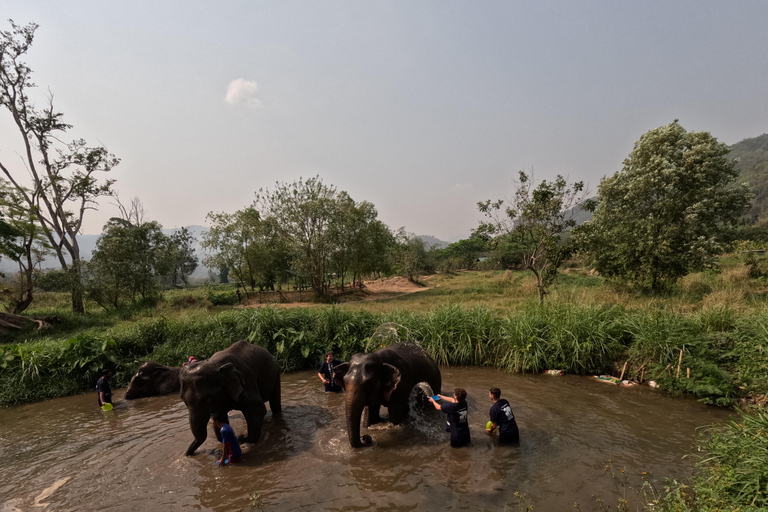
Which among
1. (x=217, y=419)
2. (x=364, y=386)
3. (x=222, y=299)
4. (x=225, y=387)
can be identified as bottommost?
(x=217, y=419)

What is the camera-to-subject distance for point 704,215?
1791 cm

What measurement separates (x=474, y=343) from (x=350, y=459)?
23.3ft

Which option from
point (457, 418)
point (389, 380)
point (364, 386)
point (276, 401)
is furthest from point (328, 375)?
point (457, 418)

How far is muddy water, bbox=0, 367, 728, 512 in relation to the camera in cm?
566

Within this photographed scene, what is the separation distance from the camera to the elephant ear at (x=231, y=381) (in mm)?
6645

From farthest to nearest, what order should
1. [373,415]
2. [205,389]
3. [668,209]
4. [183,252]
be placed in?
[183,252], [668,209], [373,415], [205,389]

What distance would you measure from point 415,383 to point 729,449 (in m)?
5.23

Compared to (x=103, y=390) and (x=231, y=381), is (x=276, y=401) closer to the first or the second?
Answer: (x=231, y=381)

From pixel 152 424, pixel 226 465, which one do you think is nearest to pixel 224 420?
pixel 226 465

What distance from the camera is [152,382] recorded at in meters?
11.5

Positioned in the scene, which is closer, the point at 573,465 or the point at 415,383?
the point at 573,465

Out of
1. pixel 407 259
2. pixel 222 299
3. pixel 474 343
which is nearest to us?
pixel 474 343

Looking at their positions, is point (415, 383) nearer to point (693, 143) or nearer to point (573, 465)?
point (573, 465)

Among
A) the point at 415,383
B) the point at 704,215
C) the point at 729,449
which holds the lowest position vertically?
the point at 729,449
